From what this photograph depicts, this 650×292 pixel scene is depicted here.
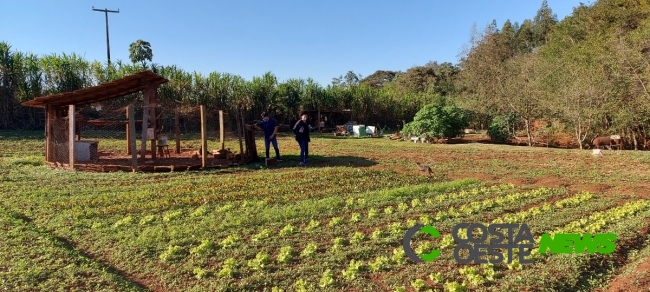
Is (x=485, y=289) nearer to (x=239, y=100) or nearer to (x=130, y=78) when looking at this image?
(x=130, y=78)

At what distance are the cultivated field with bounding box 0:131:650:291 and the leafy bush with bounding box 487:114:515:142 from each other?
13481 mm

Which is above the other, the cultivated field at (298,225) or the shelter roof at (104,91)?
the shelter roof at (104,91)

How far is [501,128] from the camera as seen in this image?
25.8m

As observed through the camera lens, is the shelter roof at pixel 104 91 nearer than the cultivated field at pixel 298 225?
No

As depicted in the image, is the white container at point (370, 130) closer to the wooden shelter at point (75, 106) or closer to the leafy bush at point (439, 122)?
the leafy bush at point (439, 122)

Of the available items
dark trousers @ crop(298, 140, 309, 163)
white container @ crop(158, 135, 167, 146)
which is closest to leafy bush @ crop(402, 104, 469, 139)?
dark trousers @ crop(298, 140, 309, 163)

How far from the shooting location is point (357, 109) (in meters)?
36.9

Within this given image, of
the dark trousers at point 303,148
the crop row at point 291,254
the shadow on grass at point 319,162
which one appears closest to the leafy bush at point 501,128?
the shadow on grass at point 319,162

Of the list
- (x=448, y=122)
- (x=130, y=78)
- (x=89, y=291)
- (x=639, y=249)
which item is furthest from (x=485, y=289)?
(x=448, y=122)

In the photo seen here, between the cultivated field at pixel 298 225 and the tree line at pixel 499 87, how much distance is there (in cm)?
736

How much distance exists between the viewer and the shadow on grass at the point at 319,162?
42.3 ft

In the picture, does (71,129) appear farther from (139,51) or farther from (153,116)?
(139,51)

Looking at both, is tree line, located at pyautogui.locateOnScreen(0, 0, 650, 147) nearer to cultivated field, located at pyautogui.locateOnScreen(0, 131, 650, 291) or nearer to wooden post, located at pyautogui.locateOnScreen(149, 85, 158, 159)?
wooden post, located at pyautogui.locateOnScreen(149, 85, 158, 159)

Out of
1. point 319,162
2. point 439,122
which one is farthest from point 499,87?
→ point 319,162
